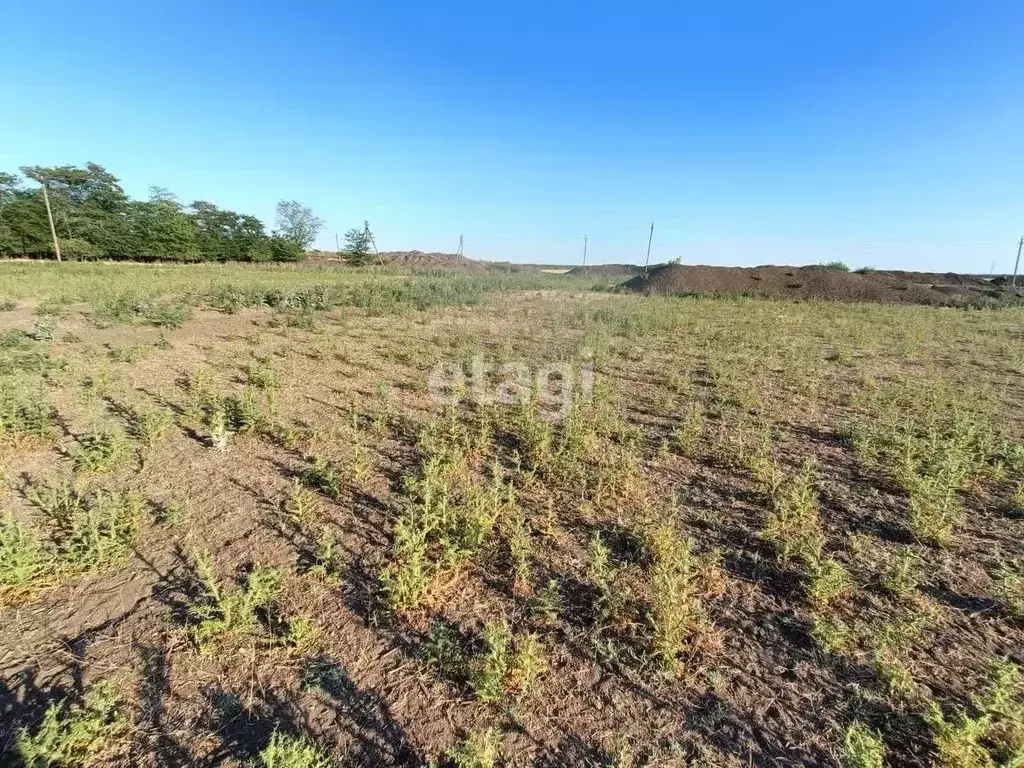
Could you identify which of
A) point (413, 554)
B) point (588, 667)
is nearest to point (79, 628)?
point (413, 554)

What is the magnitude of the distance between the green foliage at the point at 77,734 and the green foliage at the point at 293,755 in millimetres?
681

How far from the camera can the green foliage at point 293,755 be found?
160 centimetres

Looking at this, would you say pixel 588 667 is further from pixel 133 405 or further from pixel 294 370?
pixel 294 370

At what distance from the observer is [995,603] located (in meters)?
2.62

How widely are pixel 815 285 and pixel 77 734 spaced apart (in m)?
31.6

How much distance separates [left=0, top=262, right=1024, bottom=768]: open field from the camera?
1936mm

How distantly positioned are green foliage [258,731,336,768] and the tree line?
3694cm

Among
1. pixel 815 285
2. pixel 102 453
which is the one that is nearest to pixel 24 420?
pixel 102 453

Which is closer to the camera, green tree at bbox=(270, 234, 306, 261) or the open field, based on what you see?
the open field

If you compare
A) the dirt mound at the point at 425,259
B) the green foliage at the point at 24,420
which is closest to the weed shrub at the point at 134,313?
the green foliage at the point at 24,420

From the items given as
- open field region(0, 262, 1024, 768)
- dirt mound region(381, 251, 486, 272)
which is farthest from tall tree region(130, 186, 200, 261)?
open field region(0, 262, 1024, 768)

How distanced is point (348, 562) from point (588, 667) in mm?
1642

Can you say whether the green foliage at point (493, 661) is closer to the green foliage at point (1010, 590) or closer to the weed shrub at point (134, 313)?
the green foliage at point (1010, 590)

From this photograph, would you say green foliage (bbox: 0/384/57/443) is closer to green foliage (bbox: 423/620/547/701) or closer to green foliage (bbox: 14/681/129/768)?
green foliage (bbox: 14/681/129/768)
